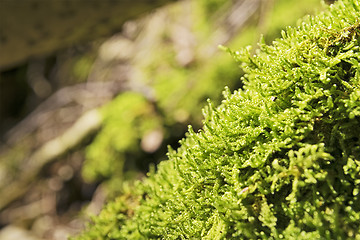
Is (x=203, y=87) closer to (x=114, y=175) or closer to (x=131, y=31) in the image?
(x=114, y=175)

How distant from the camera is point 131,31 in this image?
14.4 feet

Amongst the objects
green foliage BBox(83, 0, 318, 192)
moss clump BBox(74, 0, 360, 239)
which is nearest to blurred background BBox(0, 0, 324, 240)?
green foliage BBox(83, 0, 318, 192)

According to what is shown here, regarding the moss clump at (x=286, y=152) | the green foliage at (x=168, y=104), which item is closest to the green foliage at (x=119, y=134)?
the green foliage at (x=168, y=104)

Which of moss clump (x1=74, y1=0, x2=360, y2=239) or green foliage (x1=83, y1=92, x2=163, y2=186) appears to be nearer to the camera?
moss clump (x1=74, y1=0, x2=360, y2=239)

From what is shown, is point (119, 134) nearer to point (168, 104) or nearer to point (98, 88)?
point (168, 104)

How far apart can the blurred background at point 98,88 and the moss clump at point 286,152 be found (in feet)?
4.94

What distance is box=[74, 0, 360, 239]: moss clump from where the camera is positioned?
80cm

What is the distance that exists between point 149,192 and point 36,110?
11.4 feet

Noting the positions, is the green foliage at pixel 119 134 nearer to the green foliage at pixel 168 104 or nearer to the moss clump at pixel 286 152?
the green foliage at pixel 168 104

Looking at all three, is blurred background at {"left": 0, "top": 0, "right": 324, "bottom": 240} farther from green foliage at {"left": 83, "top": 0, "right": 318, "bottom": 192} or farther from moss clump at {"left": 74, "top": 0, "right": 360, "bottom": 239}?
moss clump at {"left": 74, "top": 0, "right": 360, "bottom": 239}

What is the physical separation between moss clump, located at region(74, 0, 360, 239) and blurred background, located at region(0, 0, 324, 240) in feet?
4.94

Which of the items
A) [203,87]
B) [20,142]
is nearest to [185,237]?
[203,87]

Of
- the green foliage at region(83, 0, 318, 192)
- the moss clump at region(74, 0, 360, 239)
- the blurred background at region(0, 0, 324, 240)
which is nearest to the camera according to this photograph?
the moss clump at region(74, 0, 360, 239)

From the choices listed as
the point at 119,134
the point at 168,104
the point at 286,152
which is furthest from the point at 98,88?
the point at 286,152
